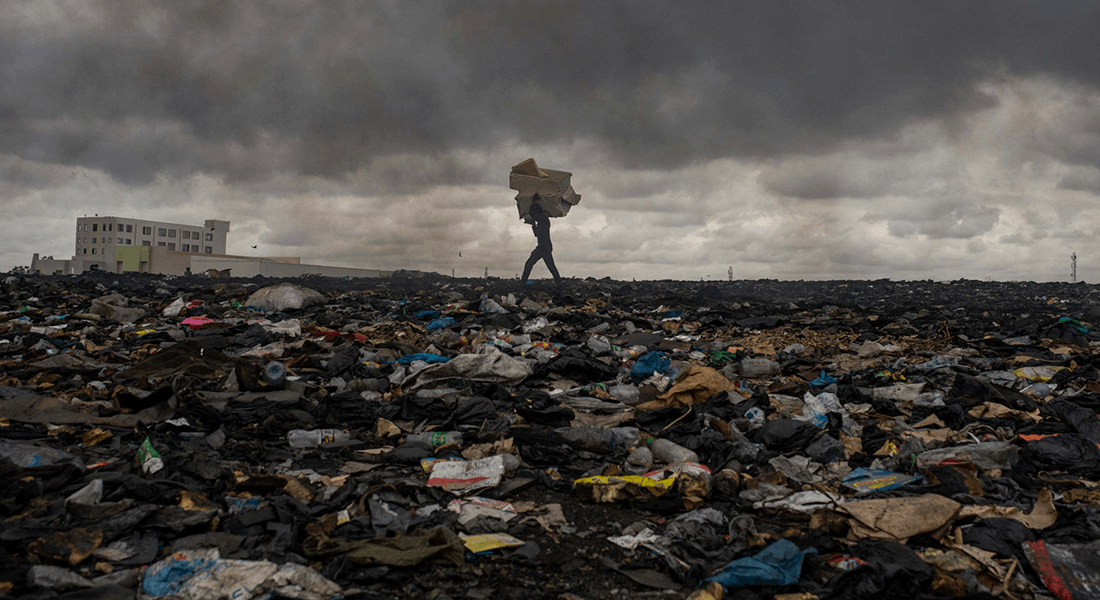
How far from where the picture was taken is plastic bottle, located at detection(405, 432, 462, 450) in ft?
15.4

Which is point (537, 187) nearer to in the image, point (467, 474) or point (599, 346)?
point (599, 346)

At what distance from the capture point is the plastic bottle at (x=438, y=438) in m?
4.68

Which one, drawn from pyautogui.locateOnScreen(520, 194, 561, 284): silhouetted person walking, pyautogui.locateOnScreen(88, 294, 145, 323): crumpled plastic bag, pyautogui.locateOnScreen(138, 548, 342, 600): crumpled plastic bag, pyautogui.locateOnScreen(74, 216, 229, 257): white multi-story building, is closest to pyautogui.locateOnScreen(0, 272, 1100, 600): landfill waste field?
pyautogui.locateOnScreen(138, 548, 342, 600): crumpled plastic bag

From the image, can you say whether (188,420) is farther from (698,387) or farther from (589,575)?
(698,387)

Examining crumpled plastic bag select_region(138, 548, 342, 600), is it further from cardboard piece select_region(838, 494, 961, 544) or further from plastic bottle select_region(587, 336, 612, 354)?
plastic bottle select_region(587, 336, 612, 354)

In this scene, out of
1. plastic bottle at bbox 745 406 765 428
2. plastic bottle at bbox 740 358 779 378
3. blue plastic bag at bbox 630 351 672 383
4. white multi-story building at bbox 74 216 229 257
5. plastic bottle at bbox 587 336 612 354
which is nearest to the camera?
plastic bottle at bbox 745 406 765 428

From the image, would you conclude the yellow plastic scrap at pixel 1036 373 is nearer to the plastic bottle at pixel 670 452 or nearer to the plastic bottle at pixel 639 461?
the plastic bottle at pixel 670 452

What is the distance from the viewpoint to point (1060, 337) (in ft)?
27.6

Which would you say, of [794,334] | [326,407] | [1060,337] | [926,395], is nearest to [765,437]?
[926,395]

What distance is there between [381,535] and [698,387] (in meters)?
3.30

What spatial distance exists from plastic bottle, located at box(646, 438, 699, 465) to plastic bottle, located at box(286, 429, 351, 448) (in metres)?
2.30

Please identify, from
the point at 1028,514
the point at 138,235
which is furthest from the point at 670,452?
the point at 138,235

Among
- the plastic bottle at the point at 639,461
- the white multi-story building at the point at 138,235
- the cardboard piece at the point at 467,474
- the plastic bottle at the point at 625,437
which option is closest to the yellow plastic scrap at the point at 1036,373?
the plastic bottle at the point at 625,437

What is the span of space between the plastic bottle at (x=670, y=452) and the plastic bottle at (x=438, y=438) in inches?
56.3
